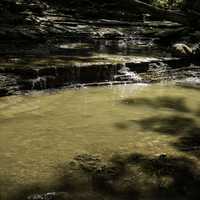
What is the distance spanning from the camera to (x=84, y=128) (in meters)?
6.66

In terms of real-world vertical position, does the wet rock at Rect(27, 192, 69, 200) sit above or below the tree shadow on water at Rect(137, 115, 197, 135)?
above

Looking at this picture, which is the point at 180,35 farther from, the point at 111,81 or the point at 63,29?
the point at 111,81

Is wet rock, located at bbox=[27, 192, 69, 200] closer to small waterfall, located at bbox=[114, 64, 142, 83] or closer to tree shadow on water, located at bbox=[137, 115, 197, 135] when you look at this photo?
tree shadow on water, located at bbox=[137, 115, 197, 135]

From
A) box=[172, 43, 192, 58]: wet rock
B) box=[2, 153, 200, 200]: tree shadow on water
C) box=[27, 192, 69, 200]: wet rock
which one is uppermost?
box=[27, 192, 69, 200]: wet rock

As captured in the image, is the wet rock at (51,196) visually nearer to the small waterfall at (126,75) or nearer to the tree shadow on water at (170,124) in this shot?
the tree shadow on water at (170,124)

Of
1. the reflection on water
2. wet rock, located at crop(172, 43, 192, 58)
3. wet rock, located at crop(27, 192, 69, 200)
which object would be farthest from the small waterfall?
wet rock, located at crop(27, 192, 69, 200)

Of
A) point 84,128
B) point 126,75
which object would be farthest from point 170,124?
point 126,75

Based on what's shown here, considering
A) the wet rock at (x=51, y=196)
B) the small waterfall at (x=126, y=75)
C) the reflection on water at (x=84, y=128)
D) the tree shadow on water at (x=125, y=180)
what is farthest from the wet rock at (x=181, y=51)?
the wet rock at (x=51, y=196)

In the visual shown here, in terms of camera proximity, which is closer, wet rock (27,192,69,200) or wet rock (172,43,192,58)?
wet rock (27,192,69,200)

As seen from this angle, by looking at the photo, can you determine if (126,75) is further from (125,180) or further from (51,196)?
(51,196)

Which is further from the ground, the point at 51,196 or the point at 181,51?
the point at 51,196

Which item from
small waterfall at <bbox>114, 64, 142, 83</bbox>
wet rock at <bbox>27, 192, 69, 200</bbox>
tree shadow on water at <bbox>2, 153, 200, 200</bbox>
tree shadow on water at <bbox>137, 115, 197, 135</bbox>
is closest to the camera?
wet rock at <bbox>27, 192, 69, 200</bbox>

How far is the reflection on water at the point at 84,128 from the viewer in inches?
208

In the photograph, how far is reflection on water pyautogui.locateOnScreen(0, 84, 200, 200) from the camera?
17.3 feet
